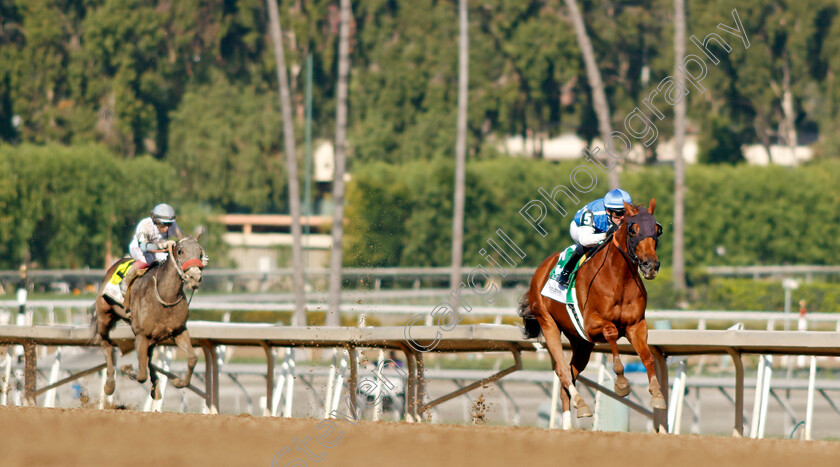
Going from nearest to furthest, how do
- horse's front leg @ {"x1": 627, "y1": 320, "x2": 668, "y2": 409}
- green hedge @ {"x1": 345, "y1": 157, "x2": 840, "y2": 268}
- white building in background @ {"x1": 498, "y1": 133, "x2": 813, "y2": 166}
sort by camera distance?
horse's front leg @ {"x1": 627, "y1": 320, "x2": 668, "y2": 409} → green hedge @ {"x1": 345, "y1": 157, "x2": 840, "y2": 268} → white building in background @ {"x1": 498, "y1": 133, "x2": 813, "y2": 166}

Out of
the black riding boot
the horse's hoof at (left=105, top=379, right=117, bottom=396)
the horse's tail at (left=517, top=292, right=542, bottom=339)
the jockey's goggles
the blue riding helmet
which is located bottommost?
the horse's hoof at (left=105, top=379, right=117, bottom=396)

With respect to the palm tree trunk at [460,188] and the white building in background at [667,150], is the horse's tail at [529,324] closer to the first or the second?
the palm tree trunk at [460,188]

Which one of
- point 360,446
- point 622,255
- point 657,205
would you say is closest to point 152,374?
point 360,446

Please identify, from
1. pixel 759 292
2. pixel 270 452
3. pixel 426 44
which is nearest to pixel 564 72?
pixel 426 44

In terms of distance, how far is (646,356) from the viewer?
6746mm

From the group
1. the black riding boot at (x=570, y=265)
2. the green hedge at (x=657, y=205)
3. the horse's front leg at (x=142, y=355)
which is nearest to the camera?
the black riding boot at (x=570, y=265)

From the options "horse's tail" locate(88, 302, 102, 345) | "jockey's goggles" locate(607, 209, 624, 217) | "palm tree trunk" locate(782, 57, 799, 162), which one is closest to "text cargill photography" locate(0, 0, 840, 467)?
"jockey's goggles" locate(607, 209, 624, 217)

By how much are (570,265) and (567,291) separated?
199mm

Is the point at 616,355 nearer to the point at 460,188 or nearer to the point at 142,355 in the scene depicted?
the point at 142,355

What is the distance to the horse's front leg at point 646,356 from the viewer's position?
22.0ft

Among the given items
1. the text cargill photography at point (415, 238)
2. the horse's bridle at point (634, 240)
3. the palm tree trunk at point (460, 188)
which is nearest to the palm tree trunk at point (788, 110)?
the text cargill photography at point (415, 238)

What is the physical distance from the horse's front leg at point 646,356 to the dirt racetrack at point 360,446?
276 mm

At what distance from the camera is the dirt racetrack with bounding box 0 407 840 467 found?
650 cm

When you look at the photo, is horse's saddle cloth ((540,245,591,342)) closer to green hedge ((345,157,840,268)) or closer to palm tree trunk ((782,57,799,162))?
green hedge ((345,157,840,268))
